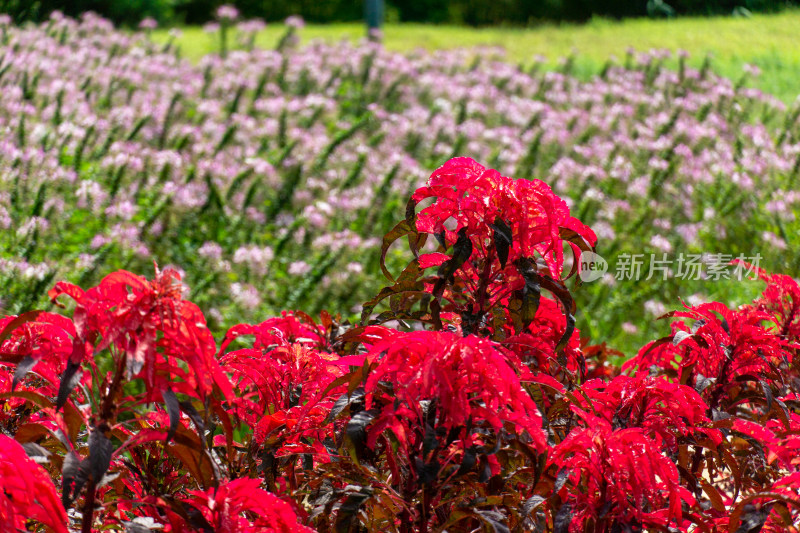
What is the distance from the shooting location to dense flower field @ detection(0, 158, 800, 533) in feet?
3.04

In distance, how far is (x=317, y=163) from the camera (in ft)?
14.6

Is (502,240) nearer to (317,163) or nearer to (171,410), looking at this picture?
(171,410)

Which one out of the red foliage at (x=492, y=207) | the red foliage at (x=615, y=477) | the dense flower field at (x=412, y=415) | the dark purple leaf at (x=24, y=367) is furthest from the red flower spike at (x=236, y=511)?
the red foliage at (x=492, y=207)

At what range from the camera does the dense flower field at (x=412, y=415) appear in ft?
3.04

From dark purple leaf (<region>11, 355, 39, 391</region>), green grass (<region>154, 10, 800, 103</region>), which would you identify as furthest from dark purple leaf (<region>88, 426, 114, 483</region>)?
green grass (<region>154, 10, 800, 103</region>)

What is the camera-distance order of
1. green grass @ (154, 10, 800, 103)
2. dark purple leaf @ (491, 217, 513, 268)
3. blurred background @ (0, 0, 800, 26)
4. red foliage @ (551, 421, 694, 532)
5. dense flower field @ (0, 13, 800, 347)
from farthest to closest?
blurred background @ (0, 0, 800, 26) < green grass @ (154, 10, 800, 103) < dense flower field @ (0, 13, 800, 347) < dark purple leaf @ (491, 217, 513, 268) < red foliage @ (551, 421, 694, 532)

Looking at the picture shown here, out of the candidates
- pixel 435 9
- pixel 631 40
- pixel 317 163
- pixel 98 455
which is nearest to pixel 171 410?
→ pixel 98 455

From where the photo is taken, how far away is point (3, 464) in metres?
0.89

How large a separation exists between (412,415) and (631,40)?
374 inches

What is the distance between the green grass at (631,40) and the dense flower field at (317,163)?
44.6 inches

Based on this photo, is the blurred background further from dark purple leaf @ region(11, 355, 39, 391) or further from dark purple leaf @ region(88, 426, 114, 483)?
dark purple leaf @ region(88, 426, 114, 483)

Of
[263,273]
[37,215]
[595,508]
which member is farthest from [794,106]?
[595,508]

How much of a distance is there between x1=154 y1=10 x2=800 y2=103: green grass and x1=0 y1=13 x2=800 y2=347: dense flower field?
1.13 meters

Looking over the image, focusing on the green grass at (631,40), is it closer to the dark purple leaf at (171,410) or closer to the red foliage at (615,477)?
the red foliage at (615,477)
